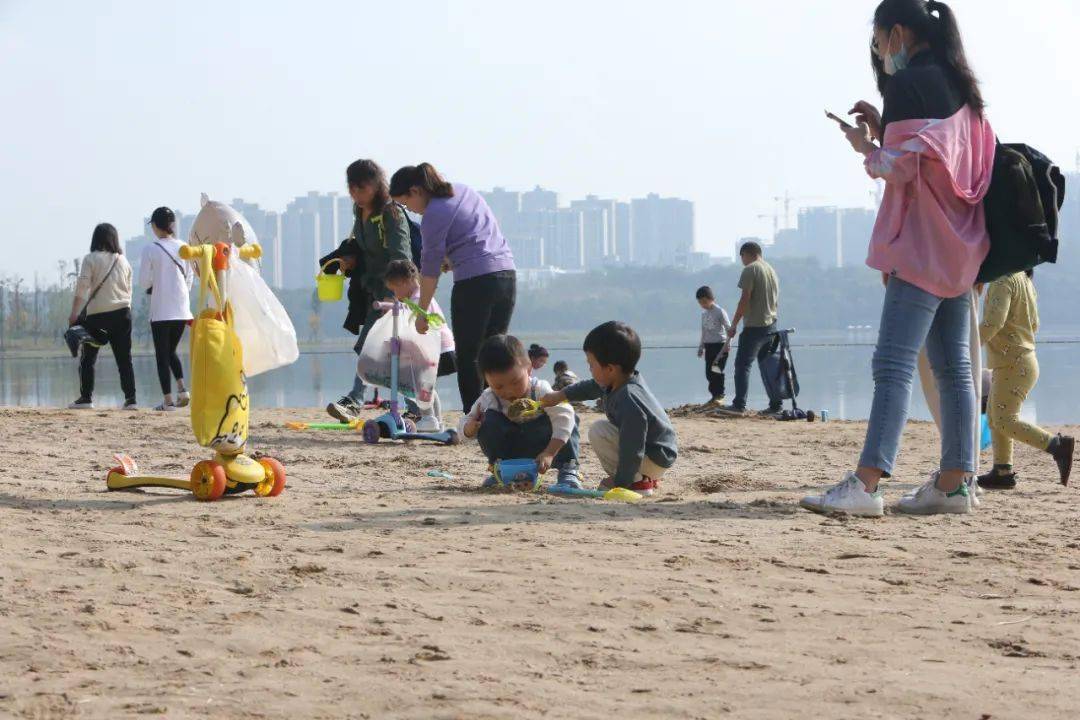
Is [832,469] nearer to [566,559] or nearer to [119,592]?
[566,559]

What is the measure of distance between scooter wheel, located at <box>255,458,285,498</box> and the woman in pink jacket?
83.5 inches

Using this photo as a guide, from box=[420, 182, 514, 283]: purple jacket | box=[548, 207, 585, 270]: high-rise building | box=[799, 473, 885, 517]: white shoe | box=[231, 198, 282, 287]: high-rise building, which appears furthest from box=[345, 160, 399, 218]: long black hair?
box=[548, 207, 585, 270]: high-rise building

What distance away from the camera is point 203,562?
411 centimetres

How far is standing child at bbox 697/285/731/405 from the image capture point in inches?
569

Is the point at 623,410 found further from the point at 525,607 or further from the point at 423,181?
the point at 423,181

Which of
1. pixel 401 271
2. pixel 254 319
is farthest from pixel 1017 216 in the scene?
pixel 401 271

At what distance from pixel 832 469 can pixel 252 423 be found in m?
4.66

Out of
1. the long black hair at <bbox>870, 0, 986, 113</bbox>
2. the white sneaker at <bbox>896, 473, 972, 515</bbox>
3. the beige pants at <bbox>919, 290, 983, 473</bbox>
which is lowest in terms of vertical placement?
the white sneaker at <bbox>896, 473, 972, 515</bbox>

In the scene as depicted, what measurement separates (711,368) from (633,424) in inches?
356

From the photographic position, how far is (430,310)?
882 cm

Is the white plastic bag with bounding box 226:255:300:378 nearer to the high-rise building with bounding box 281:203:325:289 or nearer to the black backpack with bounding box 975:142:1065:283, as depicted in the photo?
the black backpack with bounding box 975:142:1065:283

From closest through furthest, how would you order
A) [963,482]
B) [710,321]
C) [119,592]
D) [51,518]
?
[119,592] → [51,518] → [963,482] → [710,321]

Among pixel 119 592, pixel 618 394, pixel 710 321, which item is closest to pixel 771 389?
pixel 710 321

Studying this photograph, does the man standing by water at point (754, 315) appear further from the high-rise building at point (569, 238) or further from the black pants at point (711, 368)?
the high-rise building at point (569, 238)
